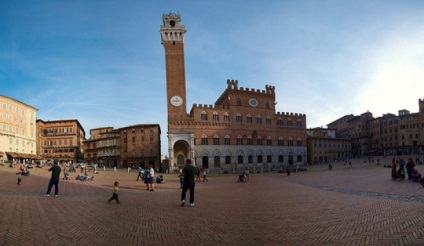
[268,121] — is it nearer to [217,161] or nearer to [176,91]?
[217,161]

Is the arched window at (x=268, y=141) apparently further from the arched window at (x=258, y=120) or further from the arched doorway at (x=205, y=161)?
A: the arched doorway at (x=205, y=161)

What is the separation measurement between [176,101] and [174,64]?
7.65 m

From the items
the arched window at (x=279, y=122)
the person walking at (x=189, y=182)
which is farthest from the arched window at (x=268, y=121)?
the person walking at (x=189, y=182)

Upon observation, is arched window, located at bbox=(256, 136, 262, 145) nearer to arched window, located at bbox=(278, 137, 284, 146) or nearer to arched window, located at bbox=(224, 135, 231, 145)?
arched window, located at bbox=(278, 137, 284, 146)

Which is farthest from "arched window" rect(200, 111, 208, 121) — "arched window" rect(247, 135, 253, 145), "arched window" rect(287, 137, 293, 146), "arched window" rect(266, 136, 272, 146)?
"arched window" rect(287, 137, 293, 146)

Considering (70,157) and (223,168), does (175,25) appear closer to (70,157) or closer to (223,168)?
(223,168)

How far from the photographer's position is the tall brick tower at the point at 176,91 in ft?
166

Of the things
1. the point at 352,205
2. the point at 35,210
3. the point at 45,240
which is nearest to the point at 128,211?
the point at 35,210

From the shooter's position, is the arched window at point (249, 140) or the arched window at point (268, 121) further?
the arched window at point (268, 121)

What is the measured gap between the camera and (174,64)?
53344 mm

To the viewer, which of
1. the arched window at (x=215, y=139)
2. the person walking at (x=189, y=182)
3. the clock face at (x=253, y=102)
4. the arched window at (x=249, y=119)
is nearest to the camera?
the person walking at (x=189, y=182)

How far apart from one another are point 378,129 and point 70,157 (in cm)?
9817

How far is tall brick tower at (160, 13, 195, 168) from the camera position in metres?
50.5

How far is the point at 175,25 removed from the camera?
54.9 m
